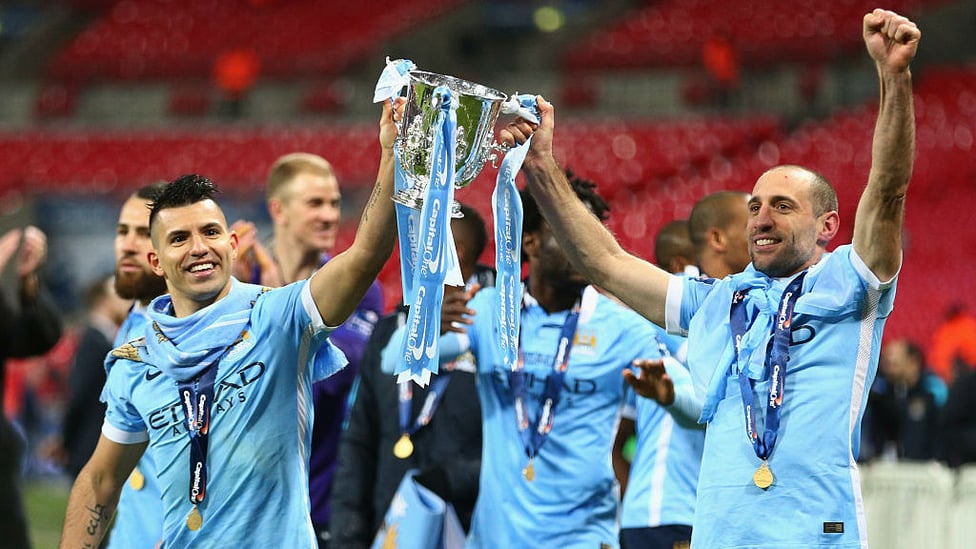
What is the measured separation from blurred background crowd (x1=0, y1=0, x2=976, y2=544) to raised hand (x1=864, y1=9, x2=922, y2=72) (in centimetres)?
1155

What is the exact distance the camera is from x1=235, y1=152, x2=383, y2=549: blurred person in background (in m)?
6.31

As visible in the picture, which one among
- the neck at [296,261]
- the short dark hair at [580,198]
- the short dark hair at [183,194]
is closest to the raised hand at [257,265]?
the neck at [296,261]

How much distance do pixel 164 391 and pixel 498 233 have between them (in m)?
1.14

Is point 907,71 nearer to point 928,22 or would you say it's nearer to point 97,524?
point 97,524

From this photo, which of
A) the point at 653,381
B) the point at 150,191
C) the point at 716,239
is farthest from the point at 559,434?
the point at 150,191

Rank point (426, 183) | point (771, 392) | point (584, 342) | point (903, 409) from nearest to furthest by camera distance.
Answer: point (426, 183) → point (771, 392) → point (584, 342) → point (903, 409)

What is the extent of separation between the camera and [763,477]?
414 cm

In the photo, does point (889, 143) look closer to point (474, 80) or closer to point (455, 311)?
point (455, 311)

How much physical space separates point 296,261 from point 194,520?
250 centimetres

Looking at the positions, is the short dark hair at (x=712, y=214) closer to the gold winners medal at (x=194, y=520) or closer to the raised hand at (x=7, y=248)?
the gold winners medal at (x=194, y=520)

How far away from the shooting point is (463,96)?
4.02 meters

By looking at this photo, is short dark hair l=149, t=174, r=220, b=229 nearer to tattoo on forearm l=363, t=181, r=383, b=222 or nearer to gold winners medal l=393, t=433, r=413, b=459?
tattoo on forearm l=363, t=181, r=383, b=222

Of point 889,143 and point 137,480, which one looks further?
point 137,480

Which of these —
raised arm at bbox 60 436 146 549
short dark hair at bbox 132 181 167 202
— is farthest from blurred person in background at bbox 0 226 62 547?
raised arm at bbox 60 436 146 549
